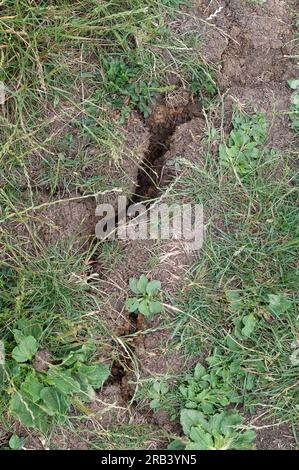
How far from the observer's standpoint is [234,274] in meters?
2.54

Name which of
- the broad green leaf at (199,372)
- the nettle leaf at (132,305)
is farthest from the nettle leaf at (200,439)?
the nettle leaf at (132,305)

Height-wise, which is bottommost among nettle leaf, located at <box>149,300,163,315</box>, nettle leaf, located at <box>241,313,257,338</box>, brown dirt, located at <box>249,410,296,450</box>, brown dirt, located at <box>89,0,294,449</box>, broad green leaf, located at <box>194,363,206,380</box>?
brown dirt, located at <box>249,410,296,450</box>

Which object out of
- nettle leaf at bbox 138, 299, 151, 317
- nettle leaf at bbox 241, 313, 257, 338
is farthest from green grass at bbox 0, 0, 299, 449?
nettle leaf at bbox 138, 299, 151, 317

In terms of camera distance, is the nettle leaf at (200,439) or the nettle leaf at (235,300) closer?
the nettle leaf at (200,439)

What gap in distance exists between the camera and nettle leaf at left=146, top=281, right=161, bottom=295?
2492mm

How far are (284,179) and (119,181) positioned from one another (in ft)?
2.26

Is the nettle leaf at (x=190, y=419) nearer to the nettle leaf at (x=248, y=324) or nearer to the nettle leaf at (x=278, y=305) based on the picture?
the nettle leaf at (x=248, y=324)

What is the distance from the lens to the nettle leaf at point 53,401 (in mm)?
2322

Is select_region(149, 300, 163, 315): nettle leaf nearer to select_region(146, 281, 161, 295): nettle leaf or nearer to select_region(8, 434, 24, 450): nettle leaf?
select_region(146, 281, 161, 295): nettle leaf

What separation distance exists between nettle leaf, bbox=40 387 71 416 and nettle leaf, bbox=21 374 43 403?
19mm

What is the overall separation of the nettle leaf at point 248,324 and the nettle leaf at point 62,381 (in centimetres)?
68

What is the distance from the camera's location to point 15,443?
2375mm

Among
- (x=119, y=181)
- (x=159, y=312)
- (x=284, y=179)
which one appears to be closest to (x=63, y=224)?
(x=119, y=181)
